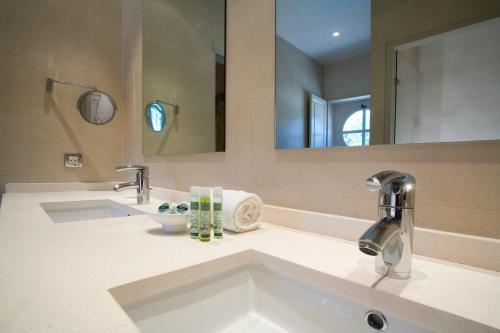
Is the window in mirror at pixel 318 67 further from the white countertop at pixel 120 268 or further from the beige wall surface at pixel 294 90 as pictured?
the white countertop at pixel 120 268

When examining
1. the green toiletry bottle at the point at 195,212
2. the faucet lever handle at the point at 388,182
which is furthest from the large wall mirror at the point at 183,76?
the faucet lever handle at the point at 388,182

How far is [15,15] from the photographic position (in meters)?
1.50

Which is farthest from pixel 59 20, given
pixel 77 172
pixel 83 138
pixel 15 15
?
pixel 77 172

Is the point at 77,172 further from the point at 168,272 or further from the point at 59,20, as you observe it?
the point at 168,272

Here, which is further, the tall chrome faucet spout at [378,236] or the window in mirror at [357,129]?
the window in mirror at [357,129]

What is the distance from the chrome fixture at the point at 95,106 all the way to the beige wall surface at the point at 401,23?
5.63 feet

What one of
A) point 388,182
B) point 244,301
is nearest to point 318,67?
point 388,182

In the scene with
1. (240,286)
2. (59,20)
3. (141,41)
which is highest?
(59,20)

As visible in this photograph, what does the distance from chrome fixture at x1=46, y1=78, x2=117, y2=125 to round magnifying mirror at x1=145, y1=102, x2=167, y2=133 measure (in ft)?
1.27

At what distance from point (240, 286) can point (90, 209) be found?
109cm

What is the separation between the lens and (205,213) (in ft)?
2.27

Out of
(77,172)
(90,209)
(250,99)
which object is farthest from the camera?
(77,172)

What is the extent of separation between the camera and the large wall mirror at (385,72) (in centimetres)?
55

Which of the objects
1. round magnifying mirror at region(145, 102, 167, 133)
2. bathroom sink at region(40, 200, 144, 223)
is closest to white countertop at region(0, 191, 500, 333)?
bathroom sink at region(40, 200, 144, 223)
